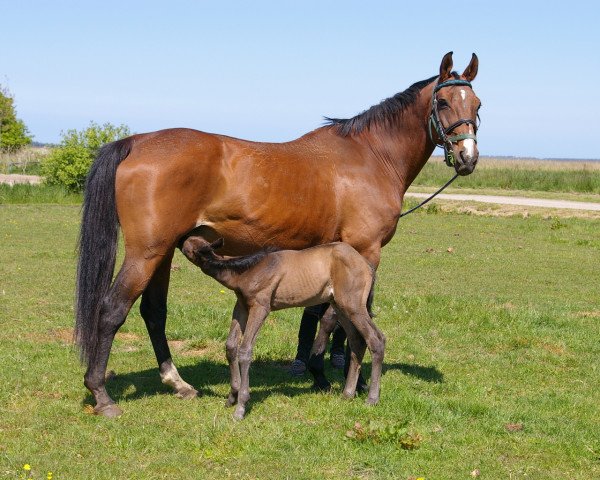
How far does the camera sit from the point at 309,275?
6.54 m

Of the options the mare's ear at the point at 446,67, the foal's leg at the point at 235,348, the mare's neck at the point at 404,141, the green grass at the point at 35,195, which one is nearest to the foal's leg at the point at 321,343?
the foal's leg at the point at 235,348

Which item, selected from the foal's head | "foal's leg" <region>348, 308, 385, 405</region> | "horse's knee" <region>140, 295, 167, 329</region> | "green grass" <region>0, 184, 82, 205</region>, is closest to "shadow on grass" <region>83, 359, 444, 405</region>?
"horse's knee" <region>140, 295, 167, 329</region>

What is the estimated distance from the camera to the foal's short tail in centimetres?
643

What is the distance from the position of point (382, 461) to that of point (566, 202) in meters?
28.5

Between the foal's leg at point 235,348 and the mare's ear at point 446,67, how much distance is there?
110 inches

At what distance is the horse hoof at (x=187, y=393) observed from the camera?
6.88m

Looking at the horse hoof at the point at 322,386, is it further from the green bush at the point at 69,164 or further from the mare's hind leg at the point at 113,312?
the green bush at the point at 69,164

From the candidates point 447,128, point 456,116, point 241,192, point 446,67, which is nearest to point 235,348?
point 241,192

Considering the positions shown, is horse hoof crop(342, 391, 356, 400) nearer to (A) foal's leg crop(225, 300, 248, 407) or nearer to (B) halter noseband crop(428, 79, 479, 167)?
(A) foal's leg crop(225, 300, 248, 407)

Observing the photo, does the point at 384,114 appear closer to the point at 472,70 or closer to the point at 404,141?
the point at 404,141

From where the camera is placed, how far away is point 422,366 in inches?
326

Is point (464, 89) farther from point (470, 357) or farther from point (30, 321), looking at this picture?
point (30, 321)

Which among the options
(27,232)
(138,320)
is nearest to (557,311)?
(138,320)

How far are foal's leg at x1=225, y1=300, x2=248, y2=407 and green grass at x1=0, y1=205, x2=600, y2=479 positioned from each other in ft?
0.67
